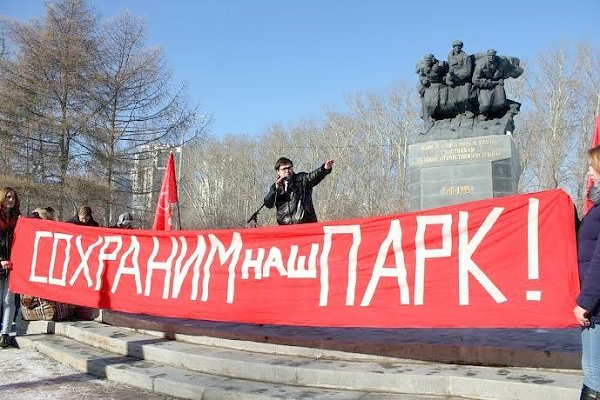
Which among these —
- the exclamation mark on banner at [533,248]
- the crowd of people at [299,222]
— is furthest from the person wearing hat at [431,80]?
the exclamation mark on banner at [533,248]

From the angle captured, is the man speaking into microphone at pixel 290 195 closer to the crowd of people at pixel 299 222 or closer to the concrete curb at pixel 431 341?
the crowd of people at pixel 299 222

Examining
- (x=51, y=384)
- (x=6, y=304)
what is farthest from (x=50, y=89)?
(x=51, y=384)

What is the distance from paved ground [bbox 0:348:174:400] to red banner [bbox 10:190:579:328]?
854mm

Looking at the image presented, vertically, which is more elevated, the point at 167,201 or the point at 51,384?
the point at 167,201

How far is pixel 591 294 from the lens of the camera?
101 inches

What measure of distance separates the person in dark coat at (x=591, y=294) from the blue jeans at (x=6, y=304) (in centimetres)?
622

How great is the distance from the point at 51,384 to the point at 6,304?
6.60ft

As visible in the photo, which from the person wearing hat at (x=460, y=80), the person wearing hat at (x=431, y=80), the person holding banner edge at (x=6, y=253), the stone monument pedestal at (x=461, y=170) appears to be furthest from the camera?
the person wearing hat at (x=431, y=80)

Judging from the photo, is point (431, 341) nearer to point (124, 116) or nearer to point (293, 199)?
point (293, 199)

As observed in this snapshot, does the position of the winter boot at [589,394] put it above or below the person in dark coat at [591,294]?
below

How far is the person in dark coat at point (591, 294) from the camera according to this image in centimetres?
257

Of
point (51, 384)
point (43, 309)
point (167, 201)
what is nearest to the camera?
point (51, 384)

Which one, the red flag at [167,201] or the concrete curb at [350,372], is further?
the red flag at [167,201]

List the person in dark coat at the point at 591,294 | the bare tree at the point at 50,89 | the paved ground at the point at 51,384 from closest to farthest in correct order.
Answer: the person in dark coat at the point at 591,294 → the paved ground at the point at 51,384 → the bare tree at the point at 50,89
